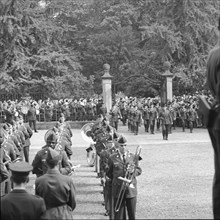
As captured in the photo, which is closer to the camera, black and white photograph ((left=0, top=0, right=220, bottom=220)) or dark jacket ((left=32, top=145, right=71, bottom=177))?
black and white photograph ((left=0, top=0, right=220, bottom=220))

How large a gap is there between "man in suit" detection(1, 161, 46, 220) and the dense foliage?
2818cm

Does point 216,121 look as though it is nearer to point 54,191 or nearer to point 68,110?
point 54,191

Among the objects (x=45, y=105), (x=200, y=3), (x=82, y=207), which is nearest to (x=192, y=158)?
(x=82, y=207)

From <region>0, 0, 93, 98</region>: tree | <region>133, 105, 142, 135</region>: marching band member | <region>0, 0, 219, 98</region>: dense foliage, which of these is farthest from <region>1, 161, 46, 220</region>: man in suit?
<region>0, 0, 93, 98</region>: tree

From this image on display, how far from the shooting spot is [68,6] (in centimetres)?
5066

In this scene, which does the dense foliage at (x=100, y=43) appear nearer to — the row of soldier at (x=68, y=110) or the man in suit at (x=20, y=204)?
the row of soldier at (x=68, y=110)

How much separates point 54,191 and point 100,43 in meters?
43.9

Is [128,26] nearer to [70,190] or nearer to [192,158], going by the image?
[192,158]

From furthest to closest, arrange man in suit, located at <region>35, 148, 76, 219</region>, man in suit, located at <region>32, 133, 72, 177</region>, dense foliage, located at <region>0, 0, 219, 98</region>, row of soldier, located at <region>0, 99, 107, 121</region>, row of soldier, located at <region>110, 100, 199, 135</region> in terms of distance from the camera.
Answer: dense foliage, located at <region>0, 0, 219, 98</region>
row of soldier, located at <region>0, 99, 107, 121</region>
row of soldier, located at <region>110, 100, 199, 135</region>
man in suit, located at <region>32, 133, 72, 177</region>
man in suit, located at <region>35, 148, 76, 219</region>

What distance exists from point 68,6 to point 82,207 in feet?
133

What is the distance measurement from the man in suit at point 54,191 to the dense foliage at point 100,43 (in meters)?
26.9

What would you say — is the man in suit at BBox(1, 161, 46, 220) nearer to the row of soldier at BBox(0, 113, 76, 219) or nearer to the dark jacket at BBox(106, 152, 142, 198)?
the row of soldier at BBox(0, 113, 76, 219)

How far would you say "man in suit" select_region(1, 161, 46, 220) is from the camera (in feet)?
17.5

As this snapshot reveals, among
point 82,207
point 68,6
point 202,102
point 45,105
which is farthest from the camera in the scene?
point 68,6
